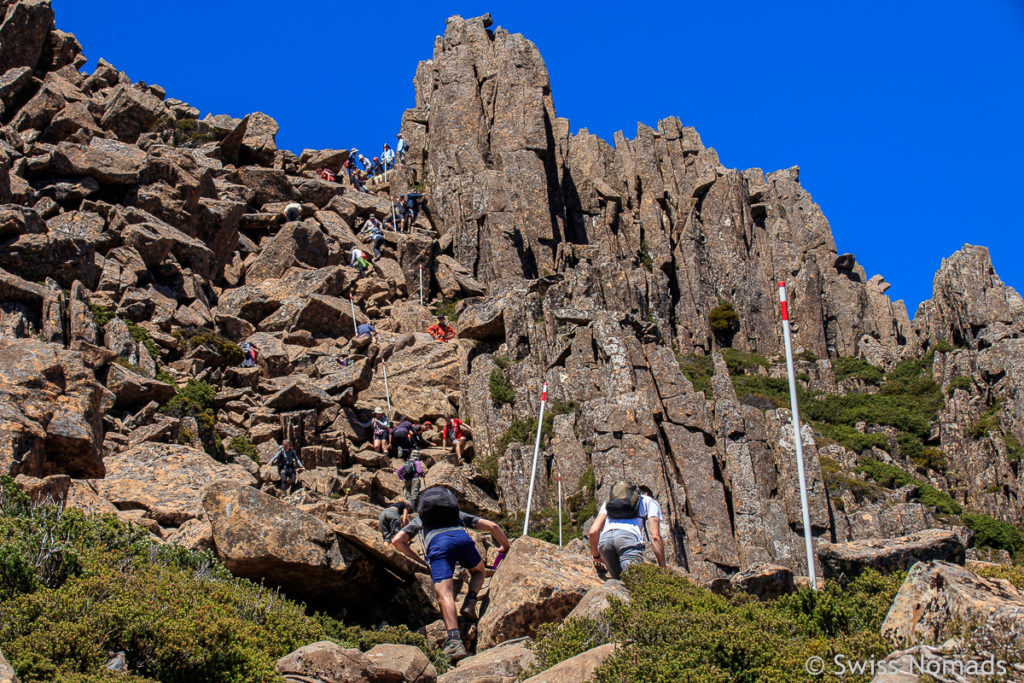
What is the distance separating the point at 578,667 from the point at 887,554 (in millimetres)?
4226

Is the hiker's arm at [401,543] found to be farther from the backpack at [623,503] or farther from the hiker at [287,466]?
the hiker at [287,466]

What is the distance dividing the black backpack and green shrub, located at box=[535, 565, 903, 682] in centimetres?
246

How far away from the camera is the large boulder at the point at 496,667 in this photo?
32.7 ft

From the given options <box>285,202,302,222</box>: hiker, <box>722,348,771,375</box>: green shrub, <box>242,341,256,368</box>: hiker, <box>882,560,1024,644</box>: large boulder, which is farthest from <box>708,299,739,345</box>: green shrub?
<box>882,560,1024,644</box>: large boulder

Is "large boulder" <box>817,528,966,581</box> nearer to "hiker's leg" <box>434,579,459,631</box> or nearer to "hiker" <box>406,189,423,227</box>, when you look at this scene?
"hiker's leg" <box>434,579,459,631</box>

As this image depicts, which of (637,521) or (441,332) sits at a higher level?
(441,332)

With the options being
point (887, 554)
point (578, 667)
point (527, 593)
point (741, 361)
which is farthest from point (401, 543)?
point (741, 361)

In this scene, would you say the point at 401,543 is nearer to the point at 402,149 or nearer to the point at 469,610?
the point at 469,610

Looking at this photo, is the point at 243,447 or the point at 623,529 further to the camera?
the point at 243,447

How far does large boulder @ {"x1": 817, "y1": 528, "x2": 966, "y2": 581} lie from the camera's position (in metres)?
10.8

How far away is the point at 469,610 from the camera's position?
12.5 metres

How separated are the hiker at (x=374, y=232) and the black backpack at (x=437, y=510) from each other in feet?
94.6

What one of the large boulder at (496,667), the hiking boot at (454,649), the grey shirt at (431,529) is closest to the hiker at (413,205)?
the grey shirt at (431,529)

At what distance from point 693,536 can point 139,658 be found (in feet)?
58.6
